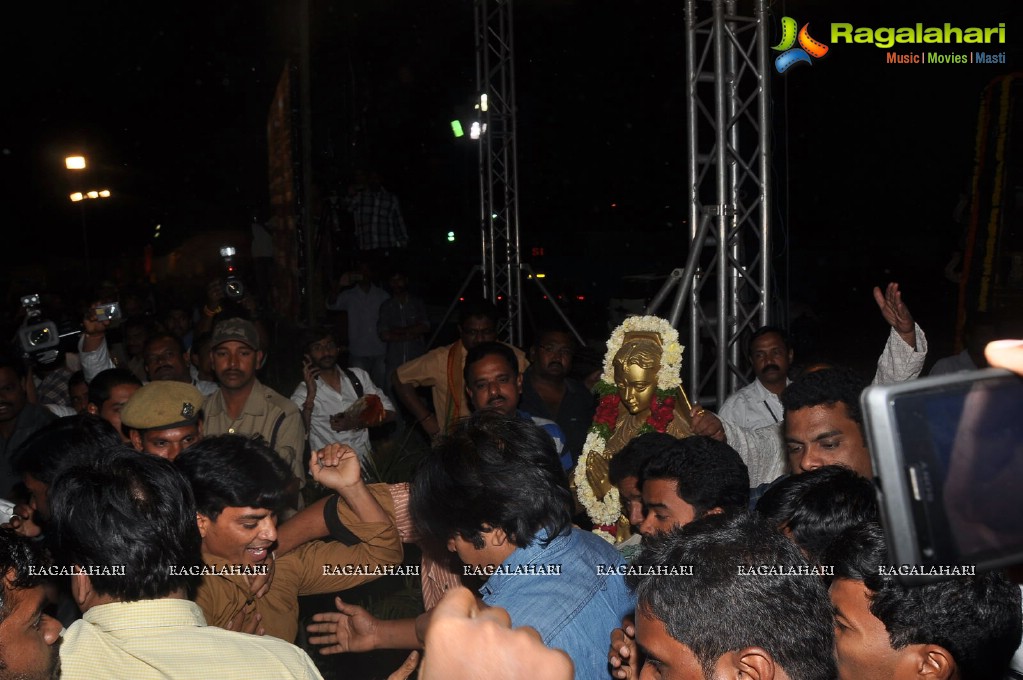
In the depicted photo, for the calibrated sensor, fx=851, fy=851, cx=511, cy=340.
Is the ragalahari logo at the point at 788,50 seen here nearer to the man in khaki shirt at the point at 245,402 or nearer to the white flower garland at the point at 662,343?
the white flower garland at the point at 662,343

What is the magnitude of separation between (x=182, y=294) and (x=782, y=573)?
18.5 meters

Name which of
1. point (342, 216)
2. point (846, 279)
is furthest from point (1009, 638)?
point (846, 279)

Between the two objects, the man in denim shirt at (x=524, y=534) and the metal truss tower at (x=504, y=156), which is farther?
the metal truss tower at (x=504, y=156)

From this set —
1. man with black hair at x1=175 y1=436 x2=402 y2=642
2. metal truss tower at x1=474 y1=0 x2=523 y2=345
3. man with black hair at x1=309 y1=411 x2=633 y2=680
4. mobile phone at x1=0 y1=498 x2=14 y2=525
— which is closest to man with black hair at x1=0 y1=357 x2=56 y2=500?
mobile phone at x1=0 y1=498 x2=14 y2=525

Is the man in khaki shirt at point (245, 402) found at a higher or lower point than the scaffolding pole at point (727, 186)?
lower

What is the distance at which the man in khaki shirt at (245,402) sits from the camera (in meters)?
4.57

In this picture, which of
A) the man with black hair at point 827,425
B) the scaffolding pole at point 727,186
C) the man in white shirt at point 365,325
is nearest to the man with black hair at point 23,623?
the man with black hair at point 827,425

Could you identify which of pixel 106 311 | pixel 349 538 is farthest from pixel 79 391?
pixel 349 538

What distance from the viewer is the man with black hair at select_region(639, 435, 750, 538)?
2885 millimetres

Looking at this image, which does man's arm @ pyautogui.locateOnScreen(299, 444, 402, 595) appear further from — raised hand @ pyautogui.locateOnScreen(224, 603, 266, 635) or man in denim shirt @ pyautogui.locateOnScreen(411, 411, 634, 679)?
man in denim shirt @ pyautogui.locateOnScreen(411, 411, 634, 679)

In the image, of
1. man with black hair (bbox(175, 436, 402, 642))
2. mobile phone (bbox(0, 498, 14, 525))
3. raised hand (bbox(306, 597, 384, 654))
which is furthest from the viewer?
mobile phone (bbox(0, 498, 14, 525))

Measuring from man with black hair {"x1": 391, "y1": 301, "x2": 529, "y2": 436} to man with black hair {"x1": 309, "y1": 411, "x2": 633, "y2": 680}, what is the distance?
3.56 meters

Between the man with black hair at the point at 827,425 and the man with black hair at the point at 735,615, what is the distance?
4.99 ft

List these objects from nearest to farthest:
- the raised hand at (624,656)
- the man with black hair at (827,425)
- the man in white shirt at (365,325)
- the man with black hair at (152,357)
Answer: the raised hand at (624,656) < the man with black hair at (827,425) < the man with black hair at (152,357) < the man in white shirt at (365,325)
